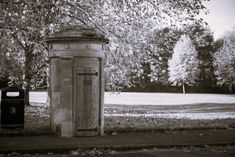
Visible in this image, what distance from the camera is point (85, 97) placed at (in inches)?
451

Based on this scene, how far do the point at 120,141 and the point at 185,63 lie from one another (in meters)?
66.8

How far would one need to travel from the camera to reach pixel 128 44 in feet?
65.5

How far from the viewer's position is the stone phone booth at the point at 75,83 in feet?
37.2

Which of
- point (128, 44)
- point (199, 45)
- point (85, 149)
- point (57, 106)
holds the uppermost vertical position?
point (199, 45)

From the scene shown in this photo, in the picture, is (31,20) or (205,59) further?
(205,59)

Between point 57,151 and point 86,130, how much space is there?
80.2 inches

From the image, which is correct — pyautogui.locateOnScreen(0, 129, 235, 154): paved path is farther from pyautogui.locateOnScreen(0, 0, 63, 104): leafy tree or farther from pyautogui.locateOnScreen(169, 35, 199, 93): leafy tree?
pyautogui.locateOnScreen(169, 35, 199, 93): leafy tree

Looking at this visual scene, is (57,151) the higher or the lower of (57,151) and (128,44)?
the lower

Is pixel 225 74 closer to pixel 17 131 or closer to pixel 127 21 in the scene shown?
pixel 127 21

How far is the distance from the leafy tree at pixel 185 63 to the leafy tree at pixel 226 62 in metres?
4.07

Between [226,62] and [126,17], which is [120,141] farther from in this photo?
[226,62]

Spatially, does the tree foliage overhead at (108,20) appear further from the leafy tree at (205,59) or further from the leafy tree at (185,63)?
the leafy tree at (205,59)

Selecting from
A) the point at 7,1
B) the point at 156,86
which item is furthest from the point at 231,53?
the point at 7,1

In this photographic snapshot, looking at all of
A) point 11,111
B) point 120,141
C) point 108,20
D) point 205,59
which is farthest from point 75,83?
point 205,59
